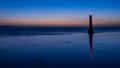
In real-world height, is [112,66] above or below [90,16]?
below

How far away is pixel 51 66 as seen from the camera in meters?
5.88

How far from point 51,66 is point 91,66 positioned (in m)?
1.35

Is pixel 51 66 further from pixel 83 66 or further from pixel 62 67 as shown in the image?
pixel 83 66

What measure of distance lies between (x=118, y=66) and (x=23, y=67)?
3139 mm

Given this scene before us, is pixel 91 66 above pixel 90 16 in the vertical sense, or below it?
below

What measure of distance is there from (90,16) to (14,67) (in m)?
29.1

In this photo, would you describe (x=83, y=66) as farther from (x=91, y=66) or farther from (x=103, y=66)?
(x=103, y=66)

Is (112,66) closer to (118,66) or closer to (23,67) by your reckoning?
(118,66)

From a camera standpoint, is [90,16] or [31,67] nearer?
[31,67]

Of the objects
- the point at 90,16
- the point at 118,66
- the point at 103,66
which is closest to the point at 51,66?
the point at 103,66

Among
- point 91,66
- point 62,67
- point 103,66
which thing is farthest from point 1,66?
point 103,66

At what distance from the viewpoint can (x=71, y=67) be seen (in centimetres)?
570

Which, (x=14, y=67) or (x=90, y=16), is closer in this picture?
(x=14, y=67)

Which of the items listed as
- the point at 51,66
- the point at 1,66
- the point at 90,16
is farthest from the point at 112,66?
the point at 90,16
